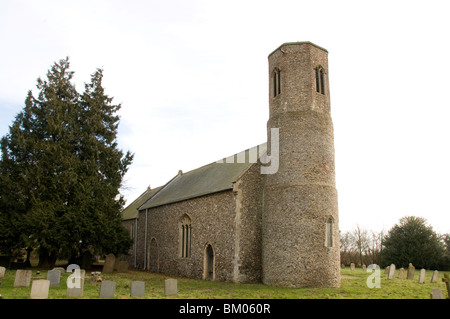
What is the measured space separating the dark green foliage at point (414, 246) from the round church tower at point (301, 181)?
22.3 m

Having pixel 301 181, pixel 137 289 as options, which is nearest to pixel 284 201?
pixel 301 181

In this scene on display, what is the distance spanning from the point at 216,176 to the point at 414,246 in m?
23.8

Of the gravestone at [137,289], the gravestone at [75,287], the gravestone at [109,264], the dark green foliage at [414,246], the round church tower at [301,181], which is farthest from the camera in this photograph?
the dark green foliage at [414,246]

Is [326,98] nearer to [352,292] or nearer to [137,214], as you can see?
[352,292]

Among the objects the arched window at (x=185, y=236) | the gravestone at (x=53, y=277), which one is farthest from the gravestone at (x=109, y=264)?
the gravestone at (x=53, y=277)

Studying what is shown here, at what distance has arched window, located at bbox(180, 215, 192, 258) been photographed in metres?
22.3

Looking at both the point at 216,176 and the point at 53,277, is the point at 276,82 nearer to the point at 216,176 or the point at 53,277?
the point at 216,176

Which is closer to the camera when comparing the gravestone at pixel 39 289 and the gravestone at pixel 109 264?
the gravestone at pixel 39 289

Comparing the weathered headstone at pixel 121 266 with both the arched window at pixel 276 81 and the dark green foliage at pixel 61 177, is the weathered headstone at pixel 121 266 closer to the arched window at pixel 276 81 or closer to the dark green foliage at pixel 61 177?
the dark green foliage at pixel 61 177

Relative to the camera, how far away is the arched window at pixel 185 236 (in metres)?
22.3

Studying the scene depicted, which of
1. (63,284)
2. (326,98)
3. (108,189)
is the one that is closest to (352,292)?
(326,98)

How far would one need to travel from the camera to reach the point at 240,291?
572 inches

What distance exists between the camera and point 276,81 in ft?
63.5
